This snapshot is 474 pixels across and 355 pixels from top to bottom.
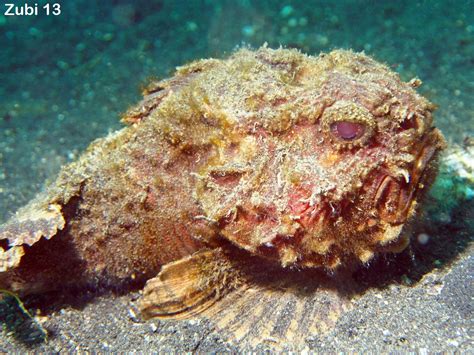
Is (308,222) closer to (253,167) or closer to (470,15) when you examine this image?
(253,167)

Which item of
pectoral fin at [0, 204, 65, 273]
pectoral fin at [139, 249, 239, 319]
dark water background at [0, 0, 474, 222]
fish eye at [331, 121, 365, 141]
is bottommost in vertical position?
pectoral fin at [139, 249, 239, 319]

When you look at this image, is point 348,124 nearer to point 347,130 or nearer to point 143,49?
point 347,130

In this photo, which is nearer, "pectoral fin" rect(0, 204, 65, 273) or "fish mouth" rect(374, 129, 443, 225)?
"fish mouth" rect(374, 129, 443, 225)

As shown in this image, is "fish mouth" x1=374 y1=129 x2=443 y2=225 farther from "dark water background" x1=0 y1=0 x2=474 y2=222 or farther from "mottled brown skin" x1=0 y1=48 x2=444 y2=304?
"dark water background" x1=0 y1=0 x2=474 y2=222

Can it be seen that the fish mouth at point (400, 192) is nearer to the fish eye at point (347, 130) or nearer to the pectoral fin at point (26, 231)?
the fish eye at point (347, 130)

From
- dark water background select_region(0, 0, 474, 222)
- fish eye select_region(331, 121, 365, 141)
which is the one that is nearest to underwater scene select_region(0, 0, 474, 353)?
fish eye select_region(331, 121, 365, 141)

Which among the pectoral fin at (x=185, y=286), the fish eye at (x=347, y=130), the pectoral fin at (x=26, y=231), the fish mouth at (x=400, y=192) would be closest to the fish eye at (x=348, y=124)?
the fish eye at (x=347, y=130)

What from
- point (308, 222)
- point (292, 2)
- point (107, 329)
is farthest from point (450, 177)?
point (292, 2)

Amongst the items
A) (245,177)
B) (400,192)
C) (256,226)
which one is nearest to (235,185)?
(245,177)
